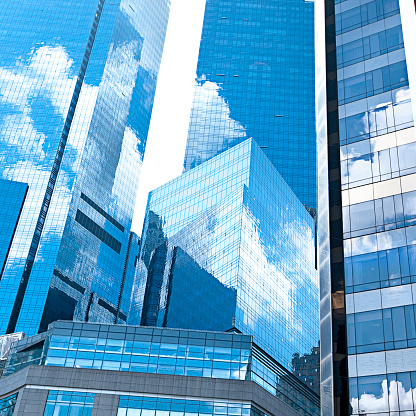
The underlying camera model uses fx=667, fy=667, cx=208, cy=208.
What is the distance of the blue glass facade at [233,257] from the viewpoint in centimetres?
12875

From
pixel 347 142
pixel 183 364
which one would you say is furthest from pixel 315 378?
pixel 347 142

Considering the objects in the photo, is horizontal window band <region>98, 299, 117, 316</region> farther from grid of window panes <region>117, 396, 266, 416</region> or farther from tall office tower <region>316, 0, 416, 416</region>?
tall office tower <region>316, 0, 416, 416</region>

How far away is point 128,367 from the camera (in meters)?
88.4

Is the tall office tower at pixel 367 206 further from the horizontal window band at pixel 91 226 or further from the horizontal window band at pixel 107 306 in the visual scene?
the horizontal window band at pixel 107 306

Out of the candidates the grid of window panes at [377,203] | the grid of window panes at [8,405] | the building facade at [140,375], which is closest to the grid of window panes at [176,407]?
the building facade at [140,375]

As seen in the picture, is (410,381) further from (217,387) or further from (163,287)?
(163,287)

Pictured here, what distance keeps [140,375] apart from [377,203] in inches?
1664

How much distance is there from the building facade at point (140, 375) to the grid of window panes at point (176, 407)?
12 centimetres

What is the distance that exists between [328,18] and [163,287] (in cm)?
9374

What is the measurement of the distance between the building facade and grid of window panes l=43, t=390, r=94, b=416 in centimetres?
12

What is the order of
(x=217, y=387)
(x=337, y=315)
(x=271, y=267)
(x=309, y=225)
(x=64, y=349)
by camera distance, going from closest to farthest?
(x=337, y=315) < (x=217, y=387) < (x=64, y=349) < (x=271, y=267) < (x=309, y=225)

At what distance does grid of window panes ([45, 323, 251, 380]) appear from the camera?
88.1m

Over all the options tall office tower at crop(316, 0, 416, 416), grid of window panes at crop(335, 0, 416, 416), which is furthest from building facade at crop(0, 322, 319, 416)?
grid of window panes at crop(335, 0, 416, 416)

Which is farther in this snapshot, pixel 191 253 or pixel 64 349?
pixel 191 253
